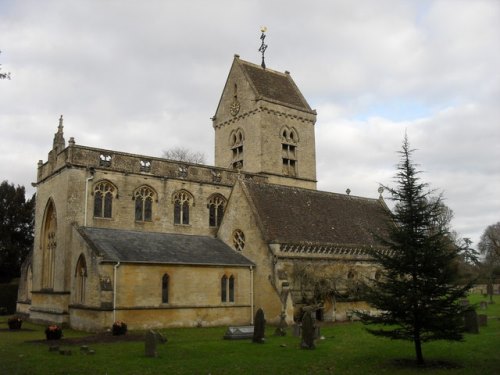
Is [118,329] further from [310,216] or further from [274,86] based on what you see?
[274,86]

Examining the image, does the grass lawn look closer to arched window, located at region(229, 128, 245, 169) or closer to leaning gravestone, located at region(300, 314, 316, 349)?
leaning gravestone, located at region(300, 314, 316, 349)

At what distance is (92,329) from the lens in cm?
2619

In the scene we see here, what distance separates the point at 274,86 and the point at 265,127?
550cm

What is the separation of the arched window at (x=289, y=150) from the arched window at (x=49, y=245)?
19.8m

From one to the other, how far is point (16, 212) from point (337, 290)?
38.3 m

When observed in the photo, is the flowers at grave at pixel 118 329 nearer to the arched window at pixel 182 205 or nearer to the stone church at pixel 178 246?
the stone church at pixel 178 246

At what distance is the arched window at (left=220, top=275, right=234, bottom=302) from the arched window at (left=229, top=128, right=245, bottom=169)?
1601 centimetres

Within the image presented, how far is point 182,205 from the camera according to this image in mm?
35656

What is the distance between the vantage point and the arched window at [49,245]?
3372 centimetres

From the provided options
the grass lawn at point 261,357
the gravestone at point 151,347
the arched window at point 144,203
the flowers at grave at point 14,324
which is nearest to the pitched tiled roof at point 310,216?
the arched window at point 144,203

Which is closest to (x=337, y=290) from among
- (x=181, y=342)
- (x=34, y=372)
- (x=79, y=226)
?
(x=181, y=342)

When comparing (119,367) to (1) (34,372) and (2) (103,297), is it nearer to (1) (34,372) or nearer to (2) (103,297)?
(1) (34,372)

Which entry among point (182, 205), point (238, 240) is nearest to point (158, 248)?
point (238, 240)

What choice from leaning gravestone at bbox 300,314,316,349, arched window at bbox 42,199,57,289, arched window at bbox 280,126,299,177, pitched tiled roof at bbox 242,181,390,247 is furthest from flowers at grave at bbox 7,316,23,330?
arched window at bbox 280,126,299,177
